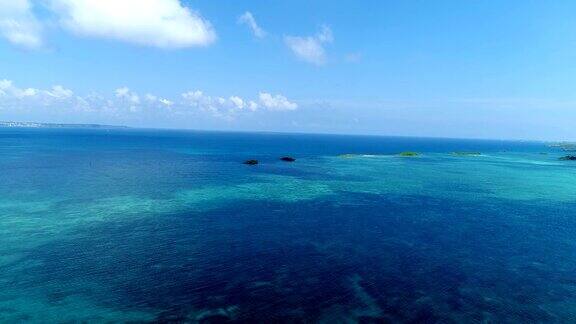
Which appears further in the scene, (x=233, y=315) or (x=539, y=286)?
(x=539, y=286)

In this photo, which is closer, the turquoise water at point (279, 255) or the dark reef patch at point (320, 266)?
the turquoise water at point (279, 255)

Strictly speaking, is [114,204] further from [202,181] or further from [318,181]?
[318,181]

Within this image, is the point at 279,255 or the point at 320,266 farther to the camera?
the point at 279,255

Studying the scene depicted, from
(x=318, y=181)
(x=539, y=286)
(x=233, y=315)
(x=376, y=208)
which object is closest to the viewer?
(x=233, y=315)

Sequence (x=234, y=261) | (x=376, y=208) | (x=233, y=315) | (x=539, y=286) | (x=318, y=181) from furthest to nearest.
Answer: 1. (x=318, y=181)
2. (x=376, y=208)
3. (x=234, y=261)
4. (x=539, y=286)
5. (x=233, y=315)

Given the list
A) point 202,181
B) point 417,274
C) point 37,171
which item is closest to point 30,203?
point 202,181

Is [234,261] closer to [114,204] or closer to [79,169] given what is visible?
[114,204]

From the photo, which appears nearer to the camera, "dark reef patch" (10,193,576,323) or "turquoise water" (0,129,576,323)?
"turquoise water" (0,129,576,323)

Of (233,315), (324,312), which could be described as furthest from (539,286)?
(233,315)
